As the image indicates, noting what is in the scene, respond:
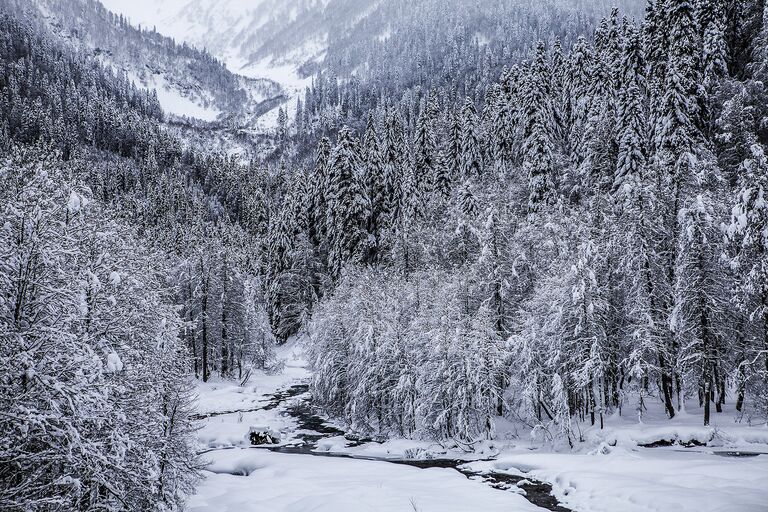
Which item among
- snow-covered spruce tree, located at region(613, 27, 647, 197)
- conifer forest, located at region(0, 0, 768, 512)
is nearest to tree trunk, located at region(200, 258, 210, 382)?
conifer forest, located at region(0, 0, 768, 512)

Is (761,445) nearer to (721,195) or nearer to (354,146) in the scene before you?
(721,195)

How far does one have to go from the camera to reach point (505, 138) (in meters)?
57.8

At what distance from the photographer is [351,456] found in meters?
27.4

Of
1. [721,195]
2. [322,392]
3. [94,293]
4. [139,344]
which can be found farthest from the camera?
[322,392]

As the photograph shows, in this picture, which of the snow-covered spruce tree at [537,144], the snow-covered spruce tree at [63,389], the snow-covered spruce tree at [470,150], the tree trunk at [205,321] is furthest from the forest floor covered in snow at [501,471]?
the snow-covered spruce tree at [470,150]

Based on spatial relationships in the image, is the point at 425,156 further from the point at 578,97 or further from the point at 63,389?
the point at 63,389

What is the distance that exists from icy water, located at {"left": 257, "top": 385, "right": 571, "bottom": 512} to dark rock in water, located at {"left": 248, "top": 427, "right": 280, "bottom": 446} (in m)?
1.29

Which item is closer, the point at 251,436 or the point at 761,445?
the point at 761,445

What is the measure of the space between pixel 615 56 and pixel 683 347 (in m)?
40.8

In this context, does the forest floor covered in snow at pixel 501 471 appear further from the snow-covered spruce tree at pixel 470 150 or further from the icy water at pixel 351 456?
the snow-covered spruce tree at pixel 470 150

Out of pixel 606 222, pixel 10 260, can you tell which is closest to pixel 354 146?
pixel 606 222

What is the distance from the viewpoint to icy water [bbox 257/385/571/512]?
1878cm

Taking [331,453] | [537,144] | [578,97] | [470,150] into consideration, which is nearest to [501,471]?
[331,453]

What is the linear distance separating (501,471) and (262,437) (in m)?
16.0
